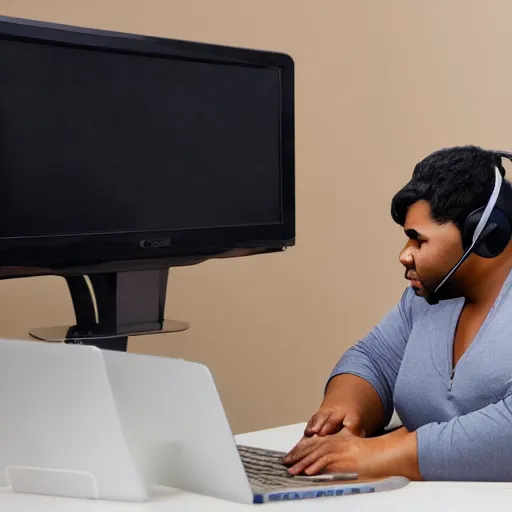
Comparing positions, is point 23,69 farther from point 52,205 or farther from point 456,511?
point 456,511

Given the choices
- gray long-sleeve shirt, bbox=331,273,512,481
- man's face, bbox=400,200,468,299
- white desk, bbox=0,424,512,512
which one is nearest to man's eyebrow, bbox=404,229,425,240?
man's face, bbox=400,200,468,299

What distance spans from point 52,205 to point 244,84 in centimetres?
44

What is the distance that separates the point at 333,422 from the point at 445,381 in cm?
18

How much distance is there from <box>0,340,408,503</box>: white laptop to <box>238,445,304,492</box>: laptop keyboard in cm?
6

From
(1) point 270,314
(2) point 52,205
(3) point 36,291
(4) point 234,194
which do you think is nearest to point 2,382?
(2) point 52,205

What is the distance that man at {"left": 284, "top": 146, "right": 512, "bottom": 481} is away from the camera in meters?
1.24

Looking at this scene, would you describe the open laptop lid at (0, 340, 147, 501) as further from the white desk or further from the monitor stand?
the monitor stand

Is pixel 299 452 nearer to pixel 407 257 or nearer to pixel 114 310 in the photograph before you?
pixel 407 257

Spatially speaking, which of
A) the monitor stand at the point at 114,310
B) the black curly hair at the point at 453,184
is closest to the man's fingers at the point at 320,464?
the black curly hair at the point at 453,184

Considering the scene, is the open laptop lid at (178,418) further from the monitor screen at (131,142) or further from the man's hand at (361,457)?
the monitor screen at (131,142)

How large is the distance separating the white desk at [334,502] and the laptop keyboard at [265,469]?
0.21 feet

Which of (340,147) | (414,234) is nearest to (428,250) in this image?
(414,234)

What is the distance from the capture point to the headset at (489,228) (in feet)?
4.43

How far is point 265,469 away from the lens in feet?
4.15
